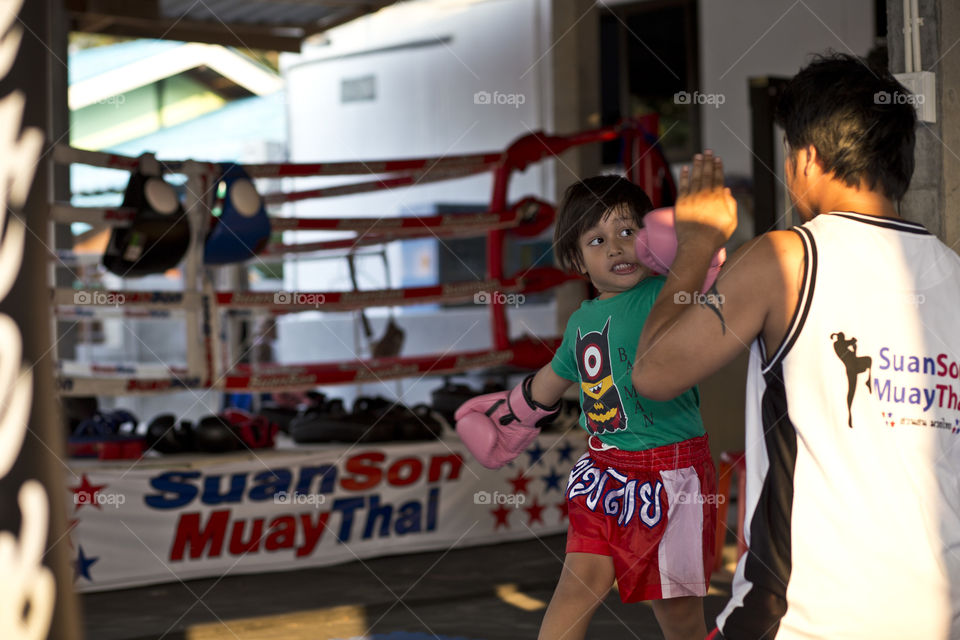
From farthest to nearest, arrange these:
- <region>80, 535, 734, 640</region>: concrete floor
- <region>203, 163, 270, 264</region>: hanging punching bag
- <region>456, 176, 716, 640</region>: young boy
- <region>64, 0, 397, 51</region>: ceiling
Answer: <region>64, 0, 397, 51</region>: ceiling < <region>203, 163, 270, 264</region>: hanging punching bag < <region>80, 535, 734, 640</region>: concrete floor < <region>456, 176, 716, 640</region>: young boy

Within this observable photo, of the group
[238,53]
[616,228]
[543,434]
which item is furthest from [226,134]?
[616,228]

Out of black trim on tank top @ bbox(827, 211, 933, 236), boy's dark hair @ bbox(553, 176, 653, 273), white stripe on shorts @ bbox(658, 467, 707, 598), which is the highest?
boy's dark hair @ bbox(553, 176, 653, 273)

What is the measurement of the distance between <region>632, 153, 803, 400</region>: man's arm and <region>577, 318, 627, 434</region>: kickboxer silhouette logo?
34.0 inches

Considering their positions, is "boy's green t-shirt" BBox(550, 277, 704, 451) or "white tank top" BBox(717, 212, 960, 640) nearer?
"white tank top" BBox(717, 212, 960, 640)

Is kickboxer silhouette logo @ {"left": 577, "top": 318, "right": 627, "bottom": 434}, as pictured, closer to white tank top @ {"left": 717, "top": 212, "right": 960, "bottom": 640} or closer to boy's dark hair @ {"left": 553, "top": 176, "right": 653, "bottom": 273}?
boy's dark hair @ {"left": 553, "top": 176, "right": 653, "bottom": 273}

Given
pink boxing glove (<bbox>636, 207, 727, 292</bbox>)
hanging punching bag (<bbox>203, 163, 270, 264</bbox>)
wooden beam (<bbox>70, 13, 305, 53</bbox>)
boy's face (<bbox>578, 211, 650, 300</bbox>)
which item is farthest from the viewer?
wooden beam (<bbox>70, 13, 305, 53</bbox>)

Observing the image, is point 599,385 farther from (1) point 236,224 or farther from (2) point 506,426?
(1) point 236,224

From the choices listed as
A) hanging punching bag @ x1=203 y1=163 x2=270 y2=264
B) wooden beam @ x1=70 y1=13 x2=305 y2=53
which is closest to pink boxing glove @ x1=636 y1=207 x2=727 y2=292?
hanging punching bag @ x1=203 y1=163 x2=270 y2=264

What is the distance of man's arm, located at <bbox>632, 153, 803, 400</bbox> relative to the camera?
1260 mm

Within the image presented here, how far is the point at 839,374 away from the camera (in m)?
1.26

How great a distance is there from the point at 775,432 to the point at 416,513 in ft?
11.3

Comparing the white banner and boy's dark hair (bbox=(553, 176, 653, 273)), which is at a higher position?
boy's dark hair (bbox=(553, 176, 653, 273))

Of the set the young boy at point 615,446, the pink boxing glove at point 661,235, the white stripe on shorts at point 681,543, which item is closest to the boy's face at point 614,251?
the young boy at point 615,446

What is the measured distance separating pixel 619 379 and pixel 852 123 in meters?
0.98
